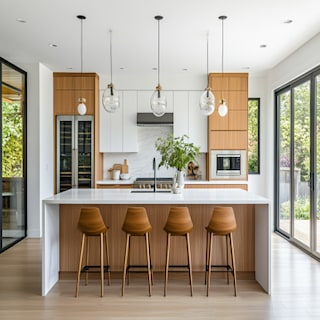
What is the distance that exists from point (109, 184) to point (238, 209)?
118 inches

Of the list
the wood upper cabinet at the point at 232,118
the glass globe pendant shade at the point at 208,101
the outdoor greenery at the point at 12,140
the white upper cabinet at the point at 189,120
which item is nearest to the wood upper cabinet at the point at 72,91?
the outdoor greenery at the point at 12,140

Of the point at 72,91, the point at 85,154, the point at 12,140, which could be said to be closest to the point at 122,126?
the point at 85,154

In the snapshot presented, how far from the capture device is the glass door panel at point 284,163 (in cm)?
573

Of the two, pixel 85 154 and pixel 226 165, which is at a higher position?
pixel 85 154

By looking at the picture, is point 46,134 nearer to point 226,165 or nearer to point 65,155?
point 65,155

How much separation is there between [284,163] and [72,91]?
164 inches

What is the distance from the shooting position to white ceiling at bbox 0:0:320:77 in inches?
138

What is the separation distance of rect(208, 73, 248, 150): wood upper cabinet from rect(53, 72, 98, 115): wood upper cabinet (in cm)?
228

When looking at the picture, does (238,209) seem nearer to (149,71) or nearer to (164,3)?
(164,3)

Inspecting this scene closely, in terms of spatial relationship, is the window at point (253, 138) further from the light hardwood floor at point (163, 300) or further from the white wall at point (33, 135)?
the white wall at point (33, 135)

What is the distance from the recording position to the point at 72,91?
20.6ft

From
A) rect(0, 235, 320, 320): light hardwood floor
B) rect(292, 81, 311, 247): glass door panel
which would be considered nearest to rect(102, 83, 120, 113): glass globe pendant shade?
rect(0, 235, 320, 320): light hardwood floor

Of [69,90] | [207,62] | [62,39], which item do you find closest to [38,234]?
[69,90]

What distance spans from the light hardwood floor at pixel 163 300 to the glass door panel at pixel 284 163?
5.81 ft
